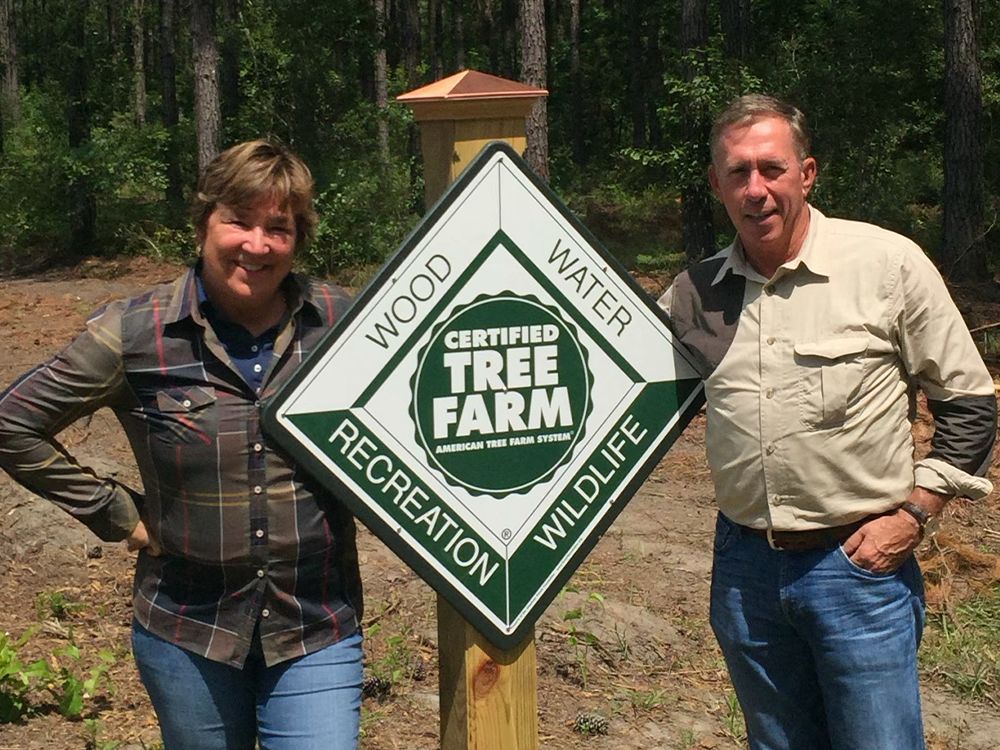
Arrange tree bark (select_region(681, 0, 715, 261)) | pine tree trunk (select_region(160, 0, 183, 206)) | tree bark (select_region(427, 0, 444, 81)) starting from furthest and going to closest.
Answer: tree bark (select_region(427, 0, 444, 81)) < pine tree trunk (select_region(160, 0, 183, 206)) < tree bark (select_region(681, 0, 715, 261))

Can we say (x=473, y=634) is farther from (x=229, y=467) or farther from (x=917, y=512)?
(x=917, y=512)

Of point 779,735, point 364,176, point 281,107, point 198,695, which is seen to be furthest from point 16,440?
point 281,107

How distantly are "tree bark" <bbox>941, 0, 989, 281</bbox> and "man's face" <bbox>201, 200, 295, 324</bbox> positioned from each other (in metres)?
11.7

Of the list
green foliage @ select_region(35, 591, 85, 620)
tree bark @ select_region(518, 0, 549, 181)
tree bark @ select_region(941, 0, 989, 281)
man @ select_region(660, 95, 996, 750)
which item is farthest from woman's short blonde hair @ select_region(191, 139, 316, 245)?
tree bark @ select_region(518, 0, 549, 181)

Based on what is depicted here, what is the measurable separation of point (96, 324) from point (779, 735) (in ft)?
5.36

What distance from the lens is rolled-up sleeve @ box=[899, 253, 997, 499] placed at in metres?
2.46

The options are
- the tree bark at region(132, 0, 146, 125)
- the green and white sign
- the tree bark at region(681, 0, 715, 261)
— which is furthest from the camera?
the tree bark at region(132, 0, 146, 125)

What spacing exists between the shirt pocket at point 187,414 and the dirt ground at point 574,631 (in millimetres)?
1941

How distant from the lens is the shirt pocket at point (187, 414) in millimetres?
2410

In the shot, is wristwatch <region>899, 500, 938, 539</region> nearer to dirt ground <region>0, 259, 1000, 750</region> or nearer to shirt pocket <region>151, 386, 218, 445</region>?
shirt pocket <region>151, 386, 218, 445</region>

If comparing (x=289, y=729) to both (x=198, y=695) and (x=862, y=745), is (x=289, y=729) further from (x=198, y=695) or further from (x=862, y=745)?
(x=862, y=745)

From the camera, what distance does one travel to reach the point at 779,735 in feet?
8.96

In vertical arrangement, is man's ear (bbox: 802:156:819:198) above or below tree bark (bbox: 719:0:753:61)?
above

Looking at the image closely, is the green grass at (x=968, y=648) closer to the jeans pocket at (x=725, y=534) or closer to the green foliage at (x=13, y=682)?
the jeans pocket at (x=725, y=534)
